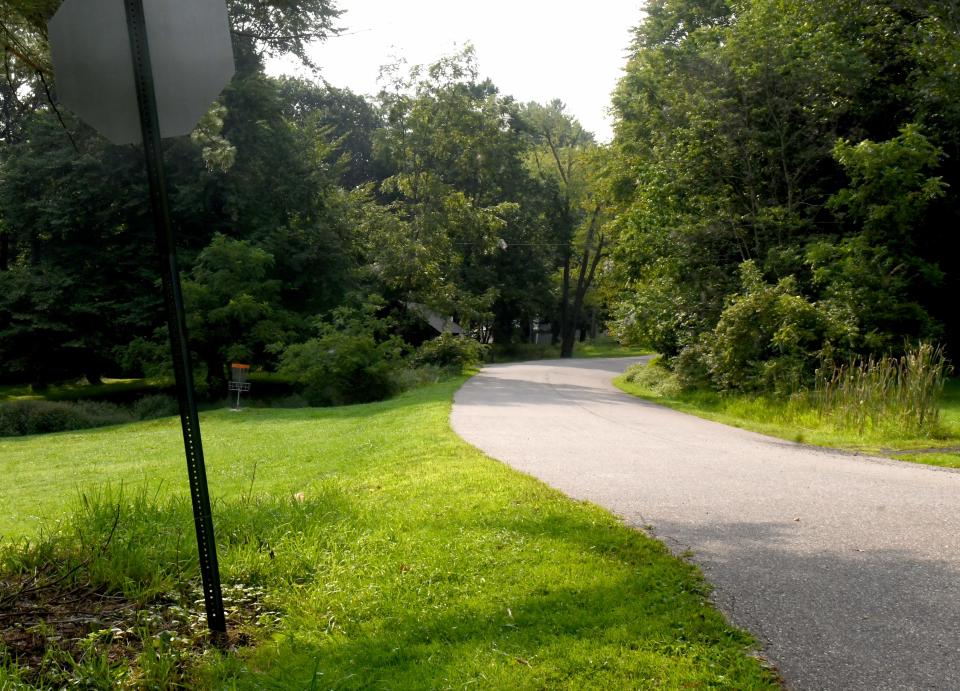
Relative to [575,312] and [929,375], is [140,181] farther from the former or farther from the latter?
[575,312]

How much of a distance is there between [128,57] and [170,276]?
3.49 feet

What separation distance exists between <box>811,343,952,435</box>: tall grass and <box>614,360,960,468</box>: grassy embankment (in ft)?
0.42

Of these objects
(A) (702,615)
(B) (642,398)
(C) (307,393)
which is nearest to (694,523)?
(A) (702,615)

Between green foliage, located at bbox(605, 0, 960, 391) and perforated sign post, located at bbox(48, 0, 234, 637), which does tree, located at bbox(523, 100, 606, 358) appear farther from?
perforated sign post, located at bbox(48, 0, 234, 637)

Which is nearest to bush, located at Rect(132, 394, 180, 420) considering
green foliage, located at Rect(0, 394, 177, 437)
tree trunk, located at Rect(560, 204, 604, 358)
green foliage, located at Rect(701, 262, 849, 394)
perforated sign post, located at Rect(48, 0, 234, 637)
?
green foliage, located at Rect(0, 394, 177, 437)

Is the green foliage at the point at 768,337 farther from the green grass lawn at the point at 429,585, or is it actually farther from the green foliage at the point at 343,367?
the green grass lawn at the point at 429,585

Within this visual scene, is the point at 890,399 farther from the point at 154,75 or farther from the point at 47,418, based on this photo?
the point at 47,418

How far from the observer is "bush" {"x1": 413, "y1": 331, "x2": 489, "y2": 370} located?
29594 mm

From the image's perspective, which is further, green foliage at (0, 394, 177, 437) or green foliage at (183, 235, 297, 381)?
green foliage at (183, 235, 297, 381)

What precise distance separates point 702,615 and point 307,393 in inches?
786

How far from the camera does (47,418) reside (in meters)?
21.2

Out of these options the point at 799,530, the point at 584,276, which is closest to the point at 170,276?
the point at 799,530

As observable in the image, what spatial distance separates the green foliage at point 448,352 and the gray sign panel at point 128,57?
1008 inches

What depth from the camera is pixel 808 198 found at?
19625 millimetres
